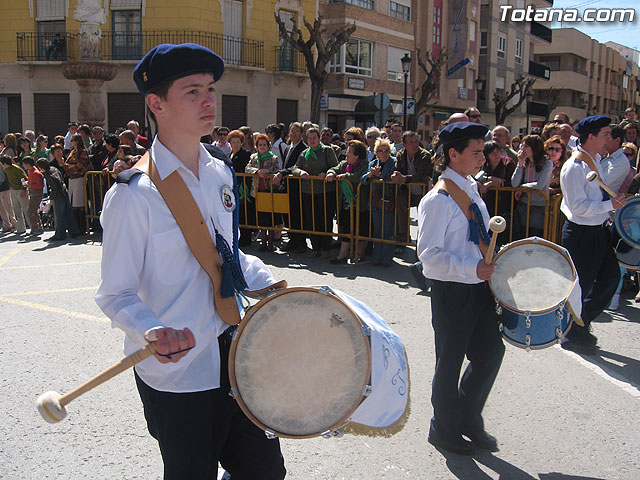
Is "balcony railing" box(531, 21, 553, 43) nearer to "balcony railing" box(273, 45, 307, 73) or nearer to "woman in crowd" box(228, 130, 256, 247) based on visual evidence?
"balcony railing" box(273, 45, 307, 73)

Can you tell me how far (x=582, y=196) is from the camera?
17.6 ft

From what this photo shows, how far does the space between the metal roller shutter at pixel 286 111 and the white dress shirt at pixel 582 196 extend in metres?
26.4

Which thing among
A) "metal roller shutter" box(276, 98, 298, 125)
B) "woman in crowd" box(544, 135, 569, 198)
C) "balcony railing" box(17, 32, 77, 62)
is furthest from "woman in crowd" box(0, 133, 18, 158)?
"metal roller shutter" box(276, 98, 298, 125)

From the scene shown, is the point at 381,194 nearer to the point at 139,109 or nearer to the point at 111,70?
the point at 111,70

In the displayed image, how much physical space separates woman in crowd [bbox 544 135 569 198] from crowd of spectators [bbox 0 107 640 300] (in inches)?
0.5

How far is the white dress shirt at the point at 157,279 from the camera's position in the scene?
2162 mm

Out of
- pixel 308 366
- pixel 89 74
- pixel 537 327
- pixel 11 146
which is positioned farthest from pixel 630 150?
pixel 89 74

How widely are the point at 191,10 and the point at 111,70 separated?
955 cm

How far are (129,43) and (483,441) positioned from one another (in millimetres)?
28347

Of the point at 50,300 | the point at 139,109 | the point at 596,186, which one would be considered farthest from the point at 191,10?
the point at 596,186

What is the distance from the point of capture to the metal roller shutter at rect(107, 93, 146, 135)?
2814 cm

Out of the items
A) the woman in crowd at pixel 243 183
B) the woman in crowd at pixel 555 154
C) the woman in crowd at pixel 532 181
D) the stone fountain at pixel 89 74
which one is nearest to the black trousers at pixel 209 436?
the woman in crowd at pixel 532 181

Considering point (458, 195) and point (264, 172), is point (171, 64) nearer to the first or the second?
point (458, 195)

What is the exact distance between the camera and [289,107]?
31547mm
